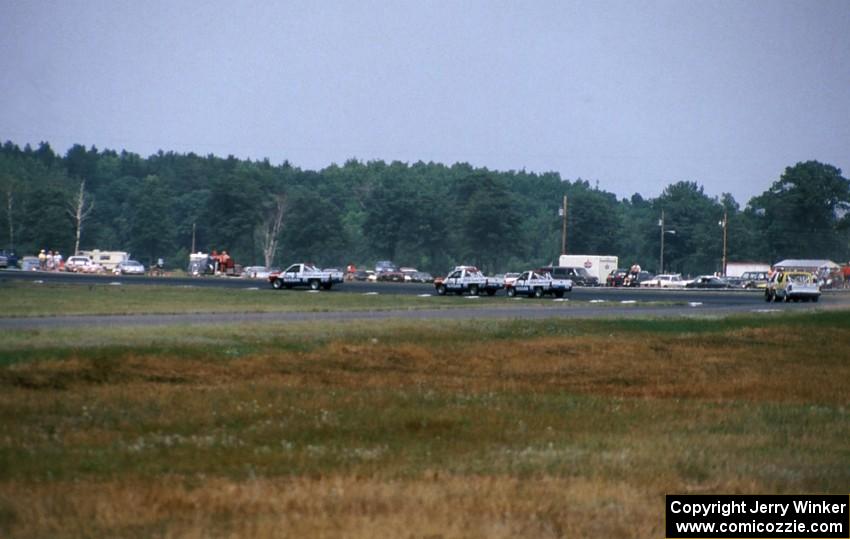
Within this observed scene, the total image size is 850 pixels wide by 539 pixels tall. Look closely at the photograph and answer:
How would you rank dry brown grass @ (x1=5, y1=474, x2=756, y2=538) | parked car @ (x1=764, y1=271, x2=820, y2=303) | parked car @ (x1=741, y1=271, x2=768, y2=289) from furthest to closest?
parked car @ (x1=741, y1=271, x2=768, y2=289), parked car @ (x1=764, y1=271, x2=820, y2=303), dry brown grass @ (x1=5, y1=474, x2=756, y2=538)

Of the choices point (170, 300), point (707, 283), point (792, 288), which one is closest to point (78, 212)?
point (707, 283)

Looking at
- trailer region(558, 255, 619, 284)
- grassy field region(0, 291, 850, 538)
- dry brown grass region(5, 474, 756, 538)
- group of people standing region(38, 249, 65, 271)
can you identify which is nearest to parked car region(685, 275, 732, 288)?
trailer region(558, 255, 619, 284)

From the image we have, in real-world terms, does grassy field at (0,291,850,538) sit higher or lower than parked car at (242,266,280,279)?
lower

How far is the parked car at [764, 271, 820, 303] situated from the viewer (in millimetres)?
76188

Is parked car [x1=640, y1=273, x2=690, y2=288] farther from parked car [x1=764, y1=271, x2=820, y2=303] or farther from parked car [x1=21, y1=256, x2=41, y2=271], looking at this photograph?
parked car [x1=21, y1=256, x2=41, y2=271]

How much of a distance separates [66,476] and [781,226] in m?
147

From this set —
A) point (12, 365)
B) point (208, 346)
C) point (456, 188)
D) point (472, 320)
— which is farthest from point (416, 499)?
Result: point (456, 188)

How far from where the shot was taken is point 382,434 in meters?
18.1

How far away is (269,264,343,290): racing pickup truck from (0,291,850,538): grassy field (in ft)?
157

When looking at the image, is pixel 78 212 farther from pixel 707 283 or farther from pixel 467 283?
pixel 467 283

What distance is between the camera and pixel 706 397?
83.7 ft

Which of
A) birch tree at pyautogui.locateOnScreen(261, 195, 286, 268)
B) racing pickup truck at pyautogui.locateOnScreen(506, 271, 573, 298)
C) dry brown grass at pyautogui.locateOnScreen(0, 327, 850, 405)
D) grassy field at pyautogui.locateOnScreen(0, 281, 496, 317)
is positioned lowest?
dry brown grass at pyautogui.locateOnScreen(0, 327, 850, 405)

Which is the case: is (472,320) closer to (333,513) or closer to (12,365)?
(12,365)

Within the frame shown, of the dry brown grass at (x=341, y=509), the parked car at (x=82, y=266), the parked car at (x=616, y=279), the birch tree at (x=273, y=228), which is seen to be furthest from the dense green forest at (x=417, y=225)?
the dry brown grass at (x=341, y=509)
